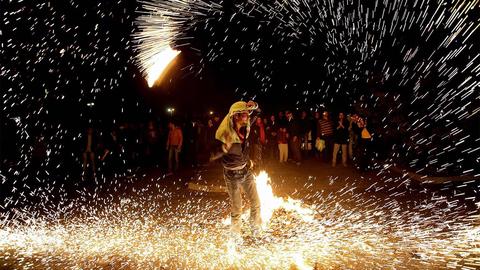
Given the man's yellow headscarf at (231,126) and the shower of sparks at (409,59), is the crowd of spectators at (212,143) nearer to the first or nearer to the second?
the shower of sparks at (409,59)

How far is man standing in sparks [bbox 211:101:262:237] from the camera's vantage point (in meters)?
5.58

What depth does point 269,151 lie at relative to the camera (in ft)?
48.7

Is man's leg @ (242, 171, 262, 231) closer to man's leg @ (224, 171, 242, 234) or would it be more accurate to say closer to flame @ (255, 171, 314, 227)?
man's leg @ (224, 171, 242, 234)

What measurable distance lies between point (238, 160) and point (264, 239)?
1143 mm

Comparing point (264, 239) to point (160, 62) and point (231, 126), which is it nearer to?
point (231, 126)

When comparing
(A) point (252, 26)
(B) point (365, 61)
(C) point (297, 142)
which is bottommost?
(C) point (297, 142)

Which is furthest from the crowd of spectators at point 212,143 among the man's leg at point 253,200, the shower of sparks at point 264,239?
the man's leg at point 253,200

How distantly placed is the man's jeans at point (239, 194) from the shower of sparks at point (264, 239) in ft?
0.88

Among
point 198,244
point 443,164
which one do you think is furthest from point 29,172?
point 443,164

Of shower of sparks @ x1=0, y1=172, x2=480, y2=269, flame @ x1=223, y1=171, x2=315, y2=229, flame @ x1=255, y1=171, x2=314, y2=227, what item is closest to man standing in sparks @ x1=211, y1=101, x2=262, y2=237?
Answer: shower of sparks @ x1=0, y1=172, x2=480, y2=269

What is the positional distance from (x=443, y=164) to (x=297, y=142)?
4548mm

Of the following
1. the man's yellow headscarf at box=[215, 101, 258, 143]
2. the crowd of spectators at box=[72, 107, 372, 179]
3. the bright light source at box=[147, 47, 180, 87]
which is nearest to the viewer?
the man's yellow headscarf at box=[215, 101, 258, 143]

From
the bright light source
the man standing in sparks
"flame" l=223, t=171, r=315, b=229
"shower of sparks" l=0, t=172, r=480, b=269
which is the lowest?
"shower of sparks" l=0, t=172, r=480, b=269

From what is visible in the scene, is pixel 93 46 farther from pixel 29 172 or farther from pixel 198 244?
pixel 198 244
